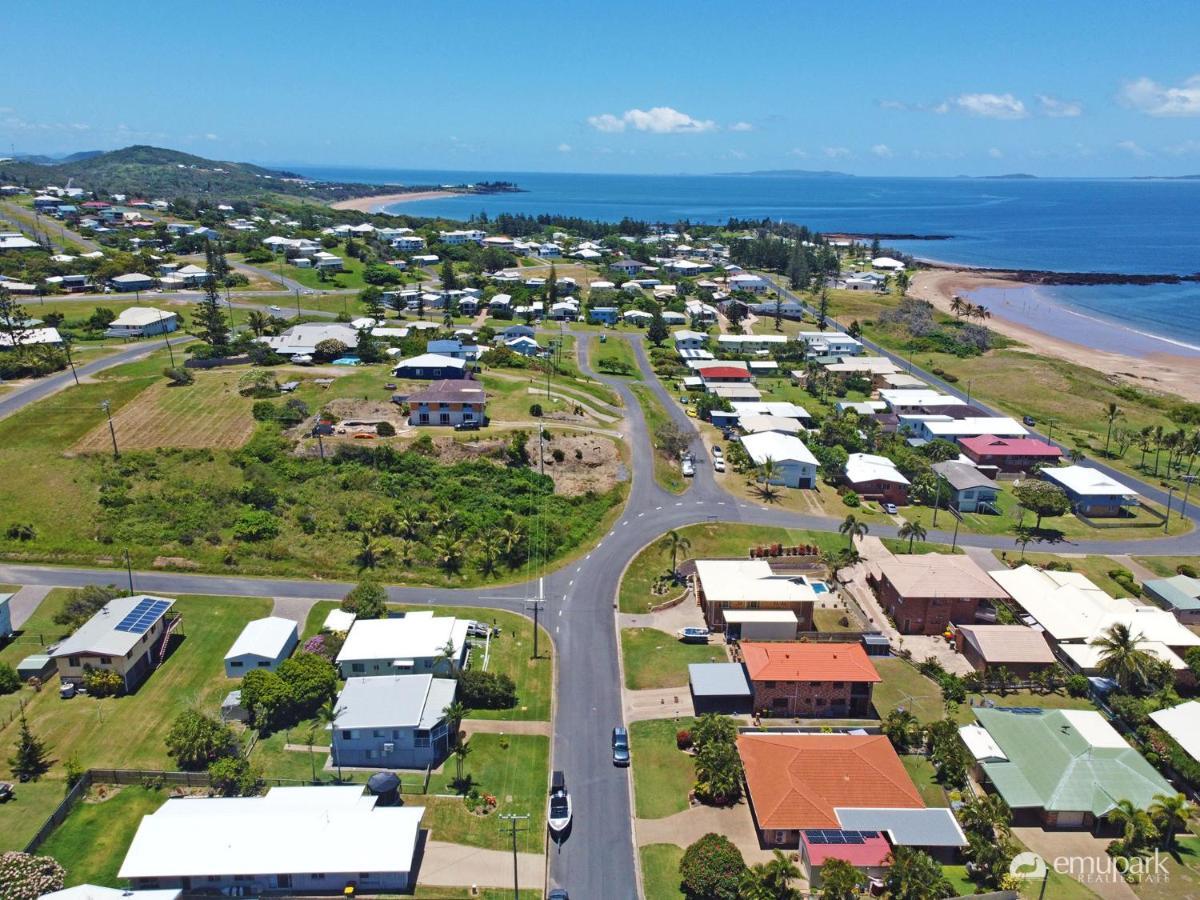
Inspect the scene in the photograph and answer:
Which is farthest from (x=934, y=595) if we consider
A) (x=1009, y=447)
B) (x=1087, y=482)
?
(x=1009, y=447)

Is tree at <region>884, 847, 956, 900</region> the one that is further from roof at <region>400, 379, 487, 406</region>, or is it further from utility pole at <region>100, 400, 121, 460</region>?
utility pole at <region>100, 400, 121, 460</region>

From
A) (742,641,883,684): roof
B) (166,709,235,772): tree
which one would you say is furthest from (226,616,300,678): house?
(742,641,883,684): roof

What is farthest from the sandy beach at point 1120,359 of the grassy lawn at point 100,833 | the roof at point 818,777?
the grassy lawn at point 100,833

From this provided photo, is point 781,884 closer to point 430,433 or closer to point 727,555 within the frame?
point 727,555

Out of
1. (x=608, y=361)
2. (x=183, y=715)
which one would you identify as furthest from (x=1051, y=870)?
(x=608, y=361)

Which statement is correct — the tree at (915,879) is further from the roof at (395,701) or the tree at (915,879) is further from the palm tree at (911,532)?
the palm tree at (911,532)

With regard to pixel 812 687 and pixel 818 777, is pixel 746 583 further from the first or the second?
pixel 818 777

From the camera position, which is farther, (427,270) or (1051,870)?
(427,270)
